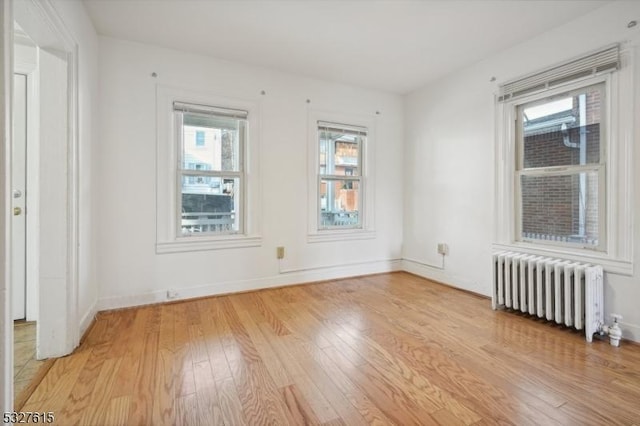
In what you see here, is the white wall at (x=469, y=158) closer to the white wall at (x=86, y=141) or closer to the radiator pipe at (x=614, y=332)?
the radiator pipe at (x=614, y=332)

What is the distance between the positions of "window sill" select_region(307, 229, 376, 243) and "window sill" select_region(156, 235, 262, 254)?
0.75m

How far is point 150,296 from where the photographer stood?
3.04 m

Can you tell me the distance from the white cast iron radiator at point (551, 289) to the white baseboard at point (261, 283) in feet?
5.49

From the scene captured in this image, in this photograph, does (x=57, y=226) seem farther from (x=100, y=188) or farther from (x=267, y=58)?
(x=267, y=58)

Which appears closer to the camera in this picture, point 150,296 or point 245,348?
point 245,348

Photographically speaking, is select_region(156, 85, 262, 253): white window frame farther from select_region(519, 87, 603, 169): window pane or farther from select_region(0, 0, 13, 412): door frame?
select_region(519, 87, 603, 169): window pane

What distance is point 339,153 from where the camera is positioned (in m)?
4.14

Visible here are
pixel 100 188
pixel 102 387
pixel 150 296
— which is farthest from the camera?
pixel 150 296

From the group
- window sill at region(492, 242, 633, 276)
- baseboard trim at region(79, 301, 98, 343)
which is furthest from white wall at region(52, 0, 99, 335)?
window sill at region(492, 242, 633, 276)

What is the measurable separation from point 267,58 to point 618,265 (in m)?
3.79

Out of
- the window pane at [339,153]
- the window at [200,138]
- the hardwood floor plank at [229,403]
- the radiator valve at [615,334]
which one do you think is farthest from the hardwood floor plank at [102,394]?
the radiator valve at [615,334]

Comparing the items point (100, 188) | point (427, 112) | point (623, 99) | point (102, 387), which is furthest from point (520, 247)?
point (100, 188)

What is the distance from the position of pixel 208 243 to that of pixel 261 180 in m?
0.94

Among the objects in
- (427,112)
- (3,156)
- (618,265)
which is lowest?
(618,265)
